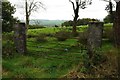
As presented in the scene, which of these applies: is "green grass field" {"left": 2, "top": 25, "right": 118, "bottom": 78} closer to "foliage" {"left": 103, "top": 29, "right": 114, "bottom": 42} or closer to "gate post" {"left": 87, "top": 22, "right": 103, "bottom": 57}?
"gate post" {"left": 87, "top": 22, "right": 103, "bottom": 57}

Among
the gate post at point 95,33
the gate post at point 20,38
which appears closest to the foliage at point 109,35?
the gate post at point 95,33

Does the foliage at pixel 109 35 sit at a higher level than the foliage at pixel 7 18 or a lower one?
lower

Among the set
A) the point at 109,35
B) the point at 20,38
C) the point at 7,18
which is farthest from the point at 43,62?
the point at 7,18

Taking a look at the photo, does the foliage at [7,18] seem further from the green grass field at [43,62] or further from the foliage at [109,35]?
the foliage at [109,35]

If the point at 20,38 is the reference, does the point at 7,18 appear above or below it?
above

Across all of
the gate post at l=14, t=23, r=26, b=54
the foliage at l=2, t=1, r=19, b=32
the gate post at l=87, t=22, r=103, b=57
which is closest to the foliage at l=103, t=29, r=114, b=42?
the gate post at l=87, t=22, r=103, b=57

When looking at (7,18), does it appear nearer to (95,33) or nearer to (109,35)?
(109,35)

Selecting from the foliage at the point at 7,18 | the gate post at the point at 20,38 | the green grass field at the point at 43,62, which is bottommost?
the green grass field at the point at 43,62

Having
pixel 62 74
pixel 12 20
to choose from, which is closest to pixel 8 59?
pixel 62 74

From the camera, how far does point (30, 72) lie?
15.3 metres

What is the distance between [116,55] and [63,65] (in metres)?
3.91

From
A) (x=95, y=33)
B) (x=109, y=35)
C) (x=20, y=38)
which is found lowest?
(x=20, y=38)

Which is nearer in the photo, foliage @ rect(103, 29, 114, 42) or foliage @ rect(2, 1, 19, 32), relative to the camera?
foliage @ rect(103, 29, 114, 42)

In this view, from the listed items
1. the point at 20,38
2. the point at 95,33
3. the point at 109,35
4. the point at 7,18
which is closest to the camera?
the point at 95,33
